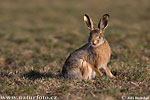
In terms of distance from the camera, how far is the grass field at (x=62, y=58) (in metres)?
5.77

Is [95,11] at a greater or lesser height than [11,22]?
greater

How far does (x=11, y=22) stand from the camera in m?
19.0

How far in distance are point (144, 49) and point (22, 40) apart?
491 cm

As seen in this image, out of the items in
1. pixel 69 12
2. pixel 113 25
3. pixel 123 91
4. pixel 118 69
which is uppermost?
pixel 69 12

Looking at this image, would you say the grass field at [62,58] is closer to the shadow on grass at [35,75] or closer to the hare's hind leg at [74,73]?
the shadow on grass at [35,75]

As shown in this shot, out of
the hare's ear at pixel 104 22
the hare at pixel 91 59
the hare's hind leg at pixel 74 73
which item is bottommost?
the hare's hind leg at pixel 74 73

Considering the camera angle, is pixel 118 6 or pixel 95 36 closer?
pixel 95 36

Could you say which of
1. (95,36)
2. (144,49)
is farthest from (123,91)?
(144,49)

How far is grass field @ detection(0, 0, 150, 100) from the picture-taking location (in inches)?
227

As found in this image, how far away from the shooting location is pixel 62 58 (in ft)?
30.7

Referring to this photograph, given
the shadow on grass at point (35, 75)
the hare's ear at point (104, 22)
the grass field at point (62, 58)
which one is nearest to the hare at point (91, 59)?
the hare's ear at point (104, 22)

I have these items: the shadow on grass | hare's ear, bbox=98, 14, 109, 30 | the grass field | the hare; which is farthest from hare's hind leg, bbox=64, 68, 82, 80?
hare's ear, bbox=98, 14, 109, 30

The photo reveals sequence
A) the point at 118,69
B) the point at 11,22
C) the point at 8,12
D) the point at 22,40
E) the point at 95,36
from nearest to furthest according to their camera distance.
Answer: the point at 95,36 → the point at 118,69 → the point at 22,40 → the point at 11,22 → the point at 8,12

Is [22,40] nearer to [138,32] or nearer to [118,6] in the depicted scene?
[138,32]
